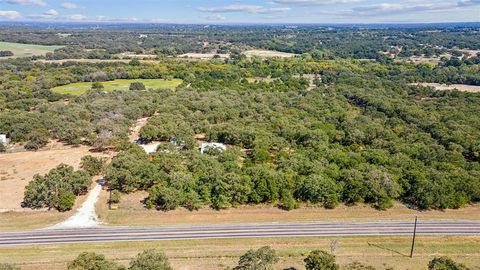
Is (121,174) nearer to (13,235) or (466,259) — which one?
(13,235)

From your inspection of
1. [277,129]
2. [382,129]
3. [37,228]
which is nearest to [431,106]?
[382,129]

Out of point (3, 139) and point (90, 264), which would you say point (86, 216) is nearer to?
point (90, 264)

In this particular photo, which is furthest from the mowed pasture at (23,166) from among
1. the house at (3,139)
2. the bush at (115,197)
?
the bush at (115,197)

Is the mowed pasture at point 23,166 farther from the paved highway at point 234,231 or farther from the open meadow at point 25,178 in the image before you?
the paved highway at point 234,231

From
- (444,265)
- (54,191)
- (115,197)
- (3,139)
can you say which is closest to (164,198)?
(115,197)

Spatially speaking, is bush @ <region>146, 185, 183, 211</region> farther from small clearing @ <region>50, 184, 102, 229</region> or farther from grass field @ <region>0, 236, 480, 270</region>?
grass field @ <region>0, 236, 480, 270</region>

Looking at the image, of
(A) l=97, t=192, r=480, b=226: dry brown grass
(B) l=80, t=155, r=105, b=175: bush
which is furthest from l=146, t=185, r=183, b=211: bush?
(B) l=80, t=155, r=105, b=175: bush
